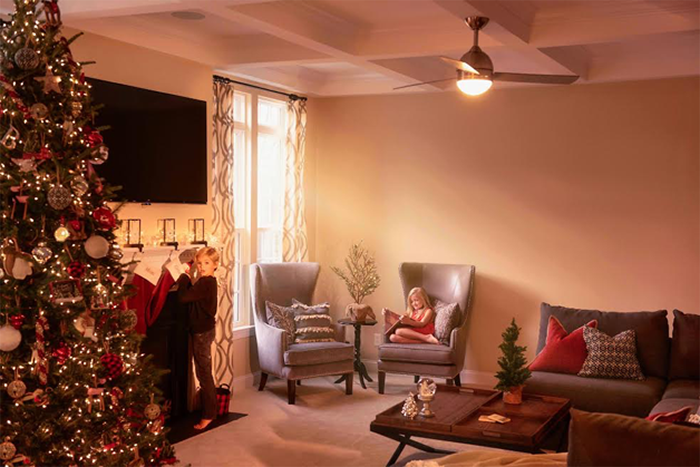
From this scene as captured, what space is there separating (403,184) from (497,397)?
311cm

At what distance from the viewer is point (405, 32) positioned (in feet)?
19.5

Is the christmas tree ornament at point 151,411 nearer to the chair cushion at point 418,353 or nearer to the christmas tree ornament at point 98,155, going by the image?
the christmas tree ornament at point 98,155

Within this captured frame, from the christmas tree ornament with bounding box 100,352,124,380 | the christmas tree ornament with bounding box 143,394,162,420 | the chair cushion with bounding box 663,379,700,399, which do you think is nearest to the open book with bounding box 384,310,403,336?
the chair cushion with bounding box 663,379,700,399

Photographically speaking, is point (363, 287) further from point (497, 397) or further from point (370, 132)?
point (497, 397)

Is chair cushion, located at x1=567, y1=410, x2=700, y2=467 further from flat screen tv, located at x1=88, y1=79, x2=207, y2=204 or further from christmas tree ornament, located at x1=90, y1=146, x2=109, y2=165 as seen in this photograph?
flat screen tv, located at x1=88, y1=79, x2=207, y2=204

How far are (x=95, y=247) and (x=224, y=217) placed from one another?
10.3 feet

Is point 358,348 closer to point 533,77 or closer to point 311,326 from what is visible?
point 311,326

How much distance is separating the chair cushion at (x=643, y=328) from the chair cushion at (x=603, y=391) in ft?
0.49

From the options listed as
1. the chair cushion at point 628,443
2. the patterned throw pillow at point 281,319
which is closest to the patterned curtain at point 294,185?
the patterned throw pillow at point 281,319

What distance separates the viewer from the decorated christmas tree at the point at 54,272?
3734 millimetres

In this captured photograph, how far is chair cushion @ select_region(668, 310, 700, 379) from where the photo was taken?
228 inches

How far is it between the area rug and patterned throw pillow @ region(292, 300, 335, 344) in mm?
915

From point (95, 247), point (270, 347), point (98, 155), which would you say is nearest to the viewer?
point (95, 247)

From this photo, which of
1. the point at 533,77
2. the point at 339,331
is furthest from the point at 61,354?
the point at 339,331
